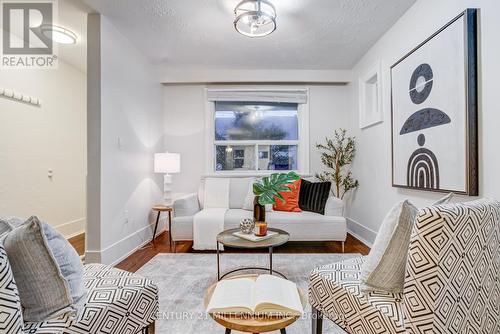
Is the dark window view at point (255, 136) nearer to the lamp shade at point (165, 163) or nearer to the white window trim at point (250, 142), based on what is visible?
the white window trim at point (250, 142)

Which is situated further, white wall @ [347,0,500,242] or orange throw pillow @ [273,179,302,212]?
orange throw pillow @ [273,179,302,212]

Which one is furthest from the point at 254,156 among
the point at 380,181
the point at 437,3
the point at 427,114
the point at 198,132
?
the point at 437,3

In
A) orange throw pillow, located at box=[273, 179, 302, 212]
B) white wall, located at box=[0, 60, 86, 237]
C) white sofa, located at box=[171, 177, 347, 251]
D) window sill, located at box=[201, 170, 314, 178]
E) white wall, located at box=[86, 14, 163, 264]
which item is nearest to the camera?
white wall, located at box=[86, 14, 163, 264]

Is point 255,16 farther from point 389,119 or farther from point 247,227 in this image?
point 247,227

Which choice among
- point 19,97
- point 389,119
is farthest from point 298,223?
point 19,97

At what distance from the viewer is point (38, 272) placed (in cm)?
89

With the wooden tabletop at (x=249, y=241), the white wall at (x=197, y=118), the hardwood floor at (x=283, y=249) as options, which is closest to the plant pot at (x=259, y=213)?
the wooden tabletop at (x=249, y=241)

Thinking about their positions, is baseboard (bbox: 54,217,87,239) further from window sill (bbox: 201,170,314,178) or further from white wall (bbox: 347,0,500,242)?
white wall (bbox: 347,0,500,242)

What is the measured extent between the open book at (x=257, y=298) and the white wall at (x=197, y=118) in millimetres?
2986

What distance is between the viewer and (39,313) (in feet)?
2.98

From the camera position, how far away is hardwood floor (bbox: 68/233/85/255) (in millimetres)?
2988

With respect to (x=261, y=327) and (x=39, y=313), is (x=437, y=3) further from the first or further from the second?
(x=39, y=313)

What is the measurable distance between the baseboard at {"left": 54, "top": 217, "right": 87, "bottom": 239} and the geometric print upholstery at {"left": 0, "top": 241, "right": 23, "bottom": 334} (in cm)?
319

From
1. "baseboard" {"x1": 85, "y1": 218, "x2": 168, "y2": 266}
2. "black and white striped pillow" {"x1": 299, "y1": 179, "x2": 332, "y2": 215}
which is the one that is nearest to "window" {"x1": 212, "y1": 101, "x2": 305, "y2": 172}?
"black and white striped pillow" {"x1": 299, "y1": 179, "x2": 332, "y2": 215}
